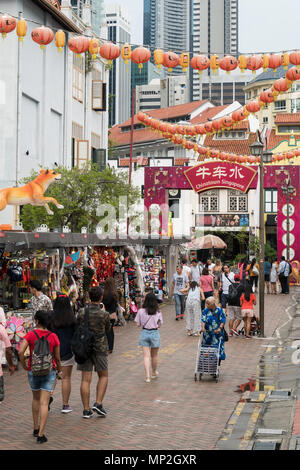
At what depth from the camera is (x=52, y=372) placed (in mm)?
8414

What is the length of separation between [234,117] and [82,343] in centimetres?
1546

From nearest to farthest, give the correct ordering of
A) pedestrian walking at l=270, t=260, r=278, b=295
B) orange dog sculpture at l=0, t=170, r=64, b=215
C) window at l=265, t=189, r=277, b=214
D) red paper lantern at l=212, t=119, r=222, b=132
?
orange dog sculpture at l=0, t=170, r=64, b=215 < red paper lantern at l=212, t=119, r=222, b=132 < pedestrian walking at l=270, t=260, r=278, b=295 < window at l=265, t=189, r=277, b=214

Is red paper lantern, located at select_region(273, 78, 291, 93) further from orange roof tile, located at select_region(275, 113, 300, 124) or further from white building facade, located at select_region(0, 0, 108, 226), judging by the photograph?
orange roof tile, located at select_region(275, 113, 300, 124)

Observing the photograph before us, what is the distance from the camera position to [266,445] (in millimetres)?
8078

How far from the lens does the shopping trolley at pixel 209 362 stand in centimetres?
1202

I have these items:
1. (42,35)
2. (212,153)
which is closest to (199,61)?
(42,35)

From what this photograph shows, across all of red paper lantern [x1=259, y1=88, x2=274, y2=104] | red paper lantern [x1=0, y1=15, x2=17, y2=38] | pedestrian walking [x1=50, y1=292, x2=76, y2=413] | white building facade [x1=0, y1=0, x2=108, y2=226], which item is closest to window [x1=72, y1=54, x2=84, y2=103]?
white building facade [x1=0, y1=0, x2=108, y2=226]

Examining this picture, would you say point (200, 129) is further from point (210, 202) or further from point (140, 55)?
point (210, 202)

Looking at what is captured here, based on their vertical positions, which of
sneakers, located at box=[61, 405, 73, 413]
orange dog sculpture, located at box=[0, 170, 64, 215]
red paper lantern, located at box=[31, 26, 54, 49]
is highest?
red paper lantern, located at box=[31, 26, 54, 49]

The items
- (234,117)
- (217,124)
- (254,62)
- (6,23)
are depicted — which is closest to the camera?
(6,23)

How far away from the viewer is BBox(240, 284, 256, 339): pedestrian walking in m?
17.1

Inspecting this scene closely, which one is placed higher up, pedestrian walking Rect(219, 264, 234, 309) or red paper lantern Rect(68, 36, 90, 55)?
red paper lantern Rect(68, 36, 90, 55)

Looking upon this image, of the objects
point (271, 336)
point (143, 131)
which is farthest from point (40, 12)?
point (143, 131)

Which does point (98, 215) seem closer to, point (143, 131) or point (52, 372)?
point (52, 372)
